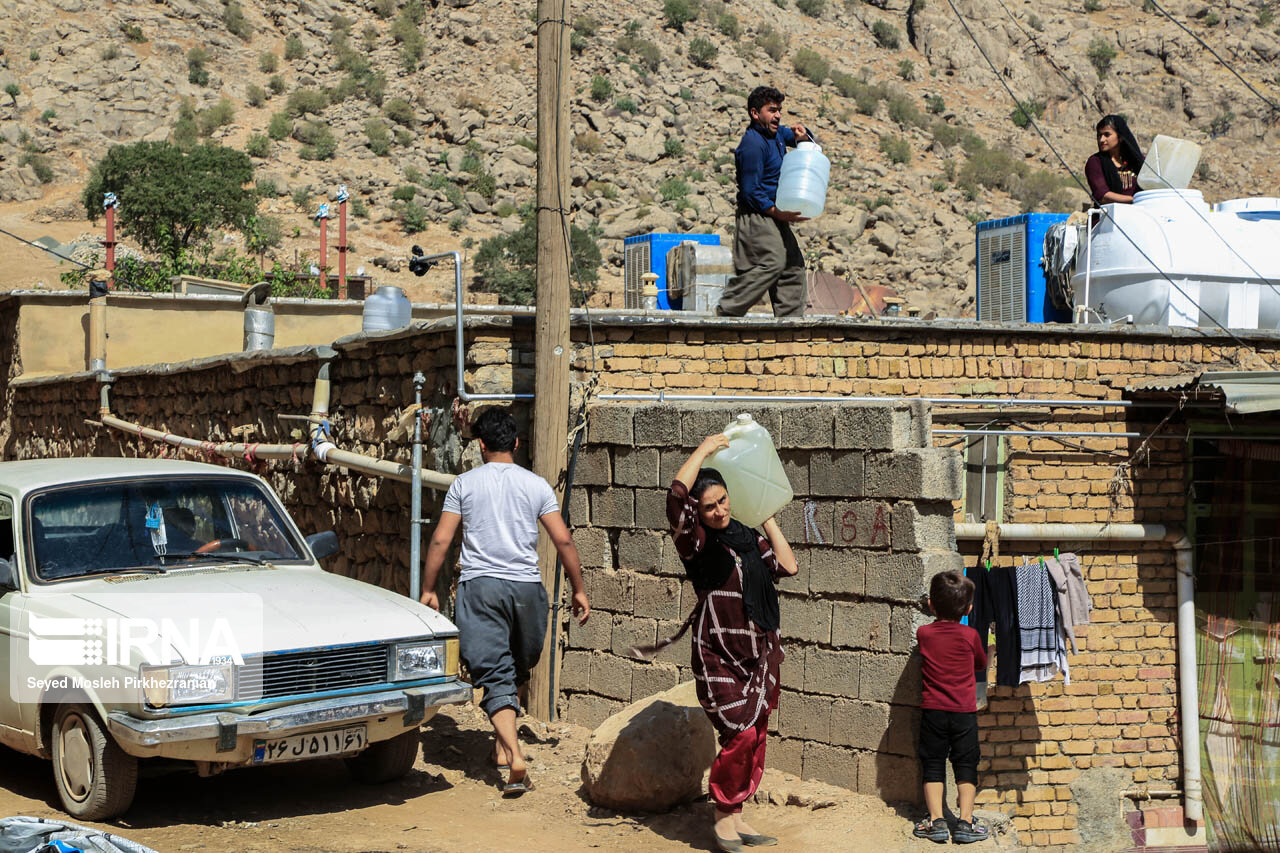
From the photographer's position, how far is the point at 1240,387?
8461 mm

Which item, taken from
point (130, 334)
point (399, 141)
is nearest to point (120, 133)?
point (399, 141)

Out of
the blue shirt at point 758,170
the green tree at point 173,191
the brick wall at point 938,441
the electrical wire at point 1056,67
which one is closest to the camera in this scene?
the brick wall at point 938,441

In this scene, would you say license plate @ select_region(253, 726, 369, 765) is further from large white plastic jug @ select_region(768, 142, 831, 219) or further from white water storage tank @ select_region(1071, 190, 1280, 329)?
white water storage tank @ select_region(1071, 190, 1280, 329)

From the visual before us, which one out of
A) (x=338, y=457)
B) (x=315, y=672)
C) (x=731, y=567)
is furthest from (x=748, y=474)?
(x=338, y=457)

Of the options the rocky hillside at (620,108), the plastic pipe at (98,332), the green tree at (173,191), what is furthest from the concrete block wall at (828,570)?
the green tree at (173,191)

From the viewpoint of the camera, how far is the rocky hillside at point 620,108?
4400 cm

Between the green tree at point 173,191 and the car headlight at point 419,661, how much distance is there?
37648 mm

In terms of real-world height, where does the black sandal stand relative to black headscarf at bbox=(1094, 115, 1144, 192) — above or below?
below

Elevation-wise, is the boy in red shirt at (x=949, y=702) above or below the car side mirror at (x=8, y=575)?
below

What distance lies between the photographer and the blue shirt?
9.07m

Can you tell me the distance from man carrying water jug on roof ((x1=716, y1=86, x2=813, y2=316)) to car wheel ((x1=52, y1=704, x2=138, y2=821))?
524 centimetres

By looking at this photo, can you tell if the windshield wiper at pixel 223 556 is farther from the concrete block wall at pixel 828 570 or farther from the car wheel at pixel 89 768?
the concrete block wall at pixel 828 570

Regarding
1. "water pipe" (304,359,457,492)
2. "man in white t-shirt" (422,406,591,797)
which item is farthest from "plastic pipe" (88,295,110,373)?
"man in white t-shirt" (422,406,591,797)

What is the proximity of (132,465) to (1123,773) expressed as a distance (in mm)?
7294
